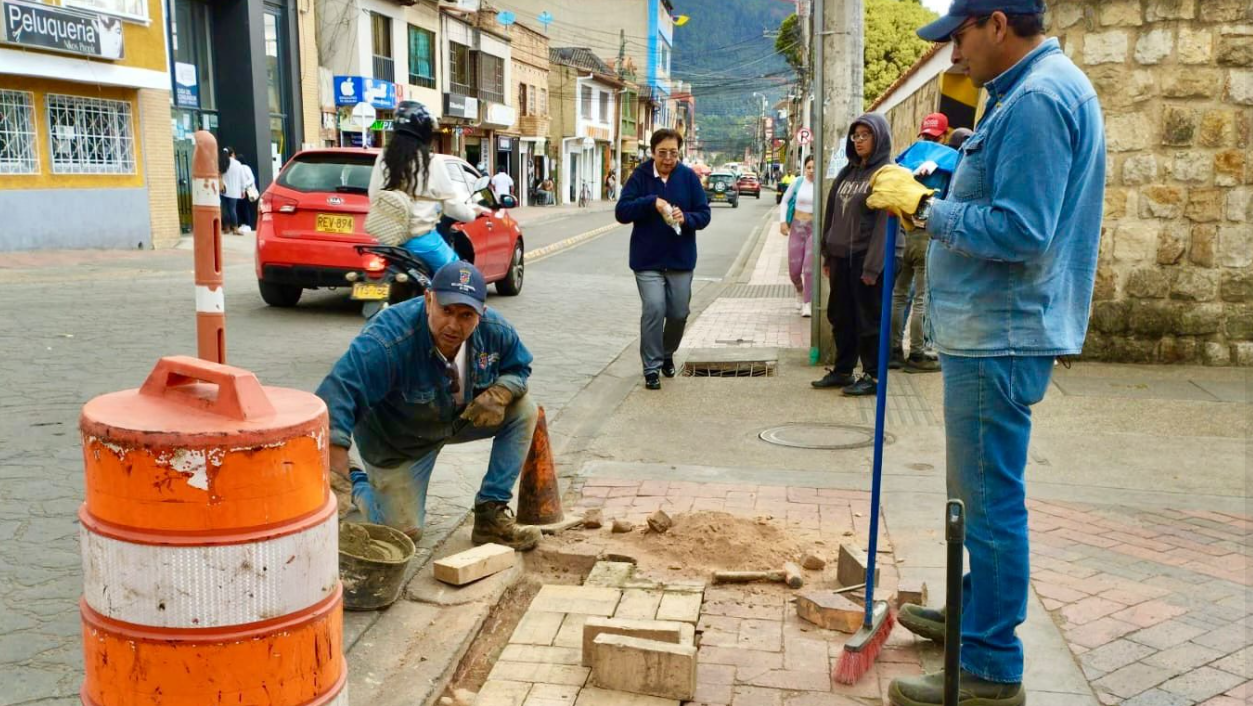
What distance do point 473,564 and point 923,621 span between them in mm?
1608

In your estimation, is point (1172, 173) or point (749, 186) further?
point (749, 186)

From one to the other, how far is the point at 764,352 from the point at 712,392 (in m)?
1.41

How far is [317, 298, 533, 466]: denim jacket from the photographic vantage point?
12.4ft

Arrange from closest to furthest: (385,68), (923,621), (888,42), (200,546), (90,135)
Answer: (200,546), (923,621), (90,135), (385,68), (888,42)

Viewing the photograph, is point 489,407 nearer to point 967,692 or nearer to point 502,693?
point 502,693

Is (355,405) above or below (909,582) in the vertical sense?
above

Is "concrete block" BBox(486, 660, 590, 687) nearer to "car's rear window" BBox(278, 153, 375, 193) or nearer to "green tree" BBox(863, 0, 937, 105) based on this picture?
"car's rear window" BBox(278, 153, 375, 193)

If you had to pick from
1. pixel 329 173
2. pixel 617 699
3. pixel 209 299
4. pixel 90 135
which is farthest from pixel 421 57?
pixel 617 699

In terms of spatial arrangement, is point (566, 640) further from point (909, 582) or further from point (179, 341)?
point (179, 341)

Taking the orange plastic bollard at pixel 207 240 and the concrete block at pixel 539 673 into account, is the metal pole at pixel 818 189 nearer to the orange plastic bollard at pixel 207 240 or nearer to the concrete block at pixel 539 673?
the concrete block at pixel 539 673

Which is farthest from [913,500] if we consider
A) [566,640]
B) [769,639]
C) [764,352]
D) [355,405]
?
[764,352]

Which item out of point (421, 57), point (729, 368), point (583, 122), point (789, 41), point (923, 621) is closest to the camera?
point (923, 621)

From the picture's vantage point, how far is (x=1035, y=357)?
284cm

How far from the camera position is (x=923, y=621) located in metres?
3.40
